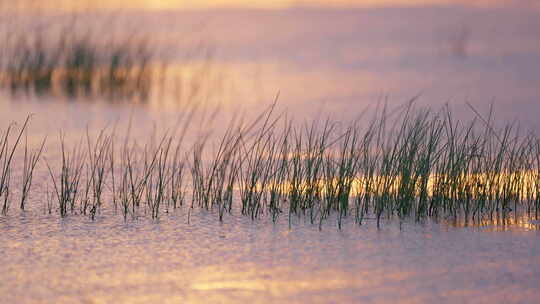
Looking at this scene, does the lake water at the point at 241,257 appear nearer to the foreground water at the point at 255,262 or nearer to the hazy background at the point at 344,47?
the foreground water at the point at 255,262

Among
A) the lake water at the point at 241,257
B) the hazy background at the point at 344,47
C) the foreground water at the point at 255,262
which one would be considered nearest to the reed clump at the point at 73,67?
the hazy background at the point at 344,47

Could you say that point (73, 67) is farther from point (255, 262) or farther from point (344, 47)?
point (255, 262)

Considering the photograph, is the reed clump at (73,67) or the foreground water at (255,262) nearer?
the foreground water at (255,262)

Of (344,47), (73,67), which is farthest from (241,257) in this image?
(344,47)

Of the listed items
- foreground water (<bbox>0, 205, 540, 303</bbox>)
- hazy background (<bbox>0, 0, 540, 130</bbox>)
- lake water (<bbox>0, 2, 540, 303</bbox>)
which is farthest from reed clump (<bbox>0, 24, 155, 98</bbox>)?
foreground water (<bbox>0, 205, 540, 303</bbox>)

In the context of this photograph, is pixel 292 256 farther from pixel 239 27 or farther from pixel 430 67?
pixel 239 27

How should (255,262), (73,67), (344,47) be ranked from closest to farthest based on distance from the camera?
(255,262)
(73,67)
(344,47)

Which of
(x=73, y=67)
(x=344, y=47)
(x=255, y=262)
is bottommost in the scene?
(x=255, y=262)

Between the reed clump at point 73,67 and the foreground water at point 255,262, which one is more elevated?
the reed clump at point 73,67

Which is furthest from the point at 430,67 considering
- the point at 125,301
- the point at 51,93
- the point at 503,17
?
the point at 125,301

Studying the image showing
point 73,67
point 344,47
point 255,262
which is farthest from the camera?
point 344,47

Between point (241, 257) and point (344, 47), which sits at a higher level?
point (344, 47)

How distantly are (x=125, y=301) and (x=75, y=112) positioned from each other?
4520 mm

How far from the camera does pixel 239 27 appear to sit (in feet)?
49.2
